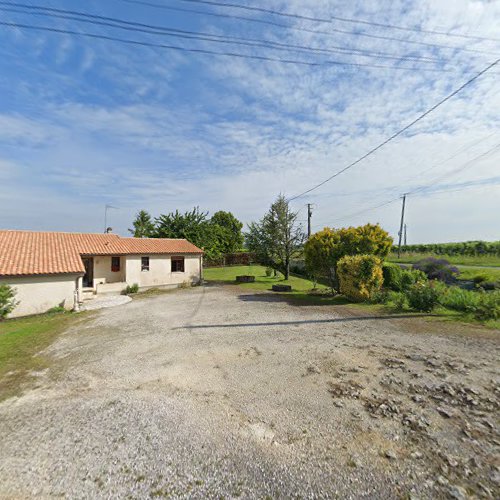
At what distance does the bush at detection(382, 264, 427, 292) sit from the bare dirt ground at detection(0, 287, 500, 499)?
253 inches

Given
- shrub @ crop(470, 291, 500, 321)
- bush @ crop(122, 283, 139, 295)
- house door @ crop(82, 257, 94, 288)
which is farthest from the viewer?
house door @ crop(82, 257, 94, 288)

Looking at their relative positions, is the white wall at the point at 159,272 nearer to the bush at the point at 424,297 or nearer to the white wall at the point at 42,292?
the white wall at the point at 42,292

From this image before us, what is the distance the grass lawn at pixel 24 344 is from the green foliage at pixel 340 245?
13175mm

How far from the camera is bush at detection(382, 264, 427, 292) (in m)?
13.9

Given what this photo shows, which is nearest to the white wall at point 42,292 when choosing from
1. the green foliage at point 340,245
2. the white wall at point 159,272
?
the white wall at point 159,272

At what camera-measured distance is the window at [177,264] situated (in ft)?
73.6

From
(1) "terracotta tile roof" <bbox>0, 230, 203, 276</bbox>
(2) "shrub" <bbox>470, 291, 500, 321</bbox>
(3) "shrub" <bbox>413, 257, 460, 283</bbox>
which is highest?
(1) "terracotta tile roof" <bbox>0, 230, 203, 276</bbox>

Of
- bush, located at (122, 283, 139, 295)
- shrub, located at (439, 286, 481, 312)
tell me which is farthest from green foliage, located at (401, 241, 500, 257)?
bush, located at (122, 283, 139, 295)

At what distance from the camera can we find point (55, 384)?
562cm

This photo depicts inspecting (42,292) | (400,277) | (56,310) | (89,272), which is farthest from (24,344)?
(400,277)

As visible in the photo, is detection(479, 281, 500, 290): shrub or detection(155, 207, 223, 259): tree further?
detection(155, 207, 223, 259): tree

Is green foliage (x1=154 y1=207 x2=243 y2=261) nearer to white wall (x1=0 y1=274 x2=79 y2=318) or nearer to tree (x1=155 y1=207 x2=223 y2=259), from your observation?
tree (x1=155 y1=207 x2=223 y2=259)

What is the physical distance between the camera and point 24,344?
27.2 ft

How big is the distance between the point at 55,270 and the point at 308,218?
70.3 ft
